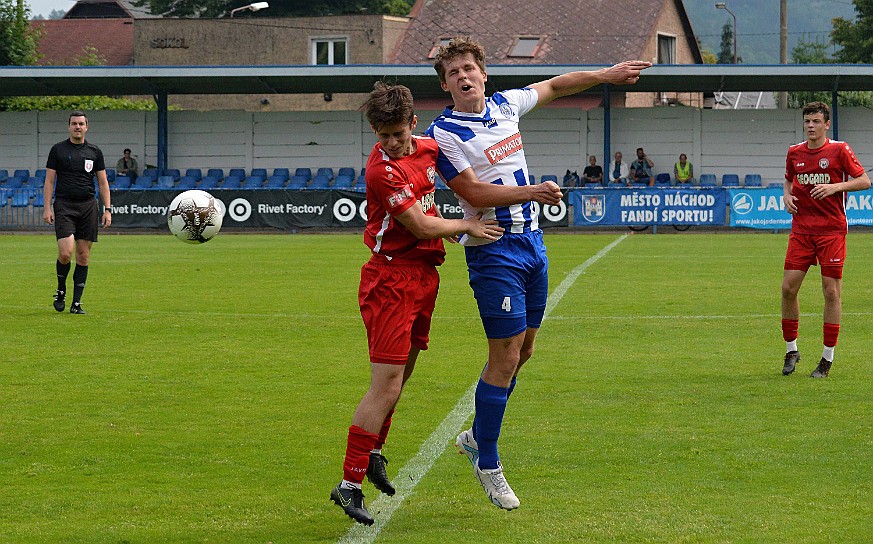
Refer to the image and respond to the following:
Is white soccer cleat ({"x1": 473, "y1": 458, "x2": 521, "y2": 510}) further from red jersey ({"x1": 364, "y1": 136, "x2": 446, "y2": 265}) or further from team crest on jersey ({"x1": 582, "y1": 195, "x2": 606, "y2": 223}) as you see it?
team crest on jersey ({"x1": 582, "y1": 195, "x2": 606, "y2": 223})

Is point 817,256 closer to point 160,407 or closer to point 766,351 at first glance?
point 766,351

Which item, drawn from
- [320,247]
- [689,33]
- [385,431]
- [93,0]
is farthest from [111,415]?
[93,0]

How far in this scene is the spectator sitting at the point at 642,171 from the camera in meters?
33.5

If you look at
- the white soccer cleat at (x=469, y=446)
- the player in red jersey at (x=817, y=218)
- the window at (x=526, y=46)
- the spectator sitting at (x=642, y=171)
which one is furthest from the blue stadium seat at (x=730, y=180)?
the white soccer cleat at (x=469, y=446)

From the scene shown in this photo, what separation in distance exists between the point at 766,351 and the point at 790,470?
426 centimetres

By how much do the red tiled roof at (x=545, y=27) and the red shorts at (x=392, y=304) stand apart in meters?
45.9

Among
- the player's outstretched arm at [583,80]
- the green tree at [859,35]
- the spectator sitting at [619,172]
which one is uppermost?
the green tree at [859,35]

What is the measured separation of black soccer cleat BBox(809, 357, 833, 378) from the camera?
28.9 feet

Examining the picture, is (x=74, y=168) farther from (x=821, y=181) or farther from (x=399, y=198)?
(x=399, y=198)

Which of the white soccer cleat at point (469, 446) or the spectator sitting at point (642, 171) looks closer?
the white soccer cleat at point (469, 446)

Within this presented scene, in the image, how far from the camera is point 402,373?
17.9 feet

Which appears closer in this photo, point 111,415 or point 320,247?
point 111,415

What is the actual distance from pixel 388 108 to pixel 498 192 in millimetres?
638

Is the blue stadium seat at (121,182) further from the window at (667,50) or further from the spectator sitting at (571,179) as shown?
the window at (667,50)
